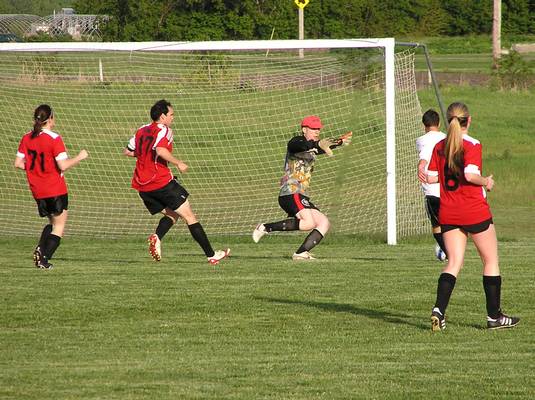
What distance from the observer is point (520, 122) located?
32250 mm

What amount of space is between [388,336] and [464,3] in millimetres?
54147

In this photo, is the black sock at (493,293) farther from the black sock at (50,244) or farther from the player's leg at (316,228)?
the black sock at (50,244)

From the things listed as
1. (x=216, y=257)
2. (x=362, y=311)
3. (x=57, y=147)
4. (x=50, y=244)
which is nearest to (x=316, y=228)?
(x=216, y=257)

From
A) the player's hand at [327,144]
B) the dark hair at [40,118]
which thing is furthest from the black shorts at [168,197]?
the player's hand at [327,144]

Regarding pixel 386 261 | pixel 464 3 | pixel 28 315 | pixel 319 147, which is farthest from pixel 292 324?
pixel 464 3

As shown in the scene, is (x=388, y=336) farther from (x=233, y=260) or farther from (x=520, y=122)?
(x=520, y=122)

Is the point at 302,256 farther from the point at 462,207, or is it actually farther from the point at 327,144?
the point at 462,207

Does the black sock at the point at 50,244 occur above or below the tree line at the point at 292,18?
above

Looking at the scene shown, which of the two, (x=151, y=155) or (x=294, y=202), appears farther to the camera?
(x=294, y=202)

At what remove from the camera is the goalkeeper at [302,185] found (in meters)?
13.0

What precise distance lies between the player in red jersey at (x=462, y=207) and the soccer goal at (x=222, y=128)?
26.1ft

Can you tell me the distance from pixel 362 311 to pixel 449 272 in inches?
49.0

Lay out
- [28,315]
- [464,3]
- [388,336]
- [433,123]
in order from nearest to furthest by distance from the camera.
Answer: [388,336] < [28,315] < [433,123] < [464,3]

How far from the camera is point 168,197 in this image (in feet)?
42.7
